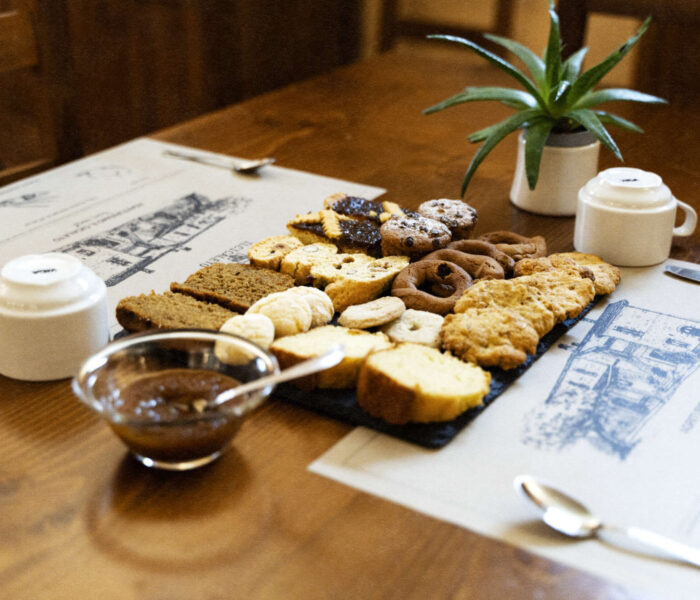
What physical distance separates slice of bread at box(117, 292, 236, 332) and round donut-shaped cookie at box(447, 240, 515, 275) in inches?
16.2

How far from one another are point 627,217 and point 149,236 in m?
0.84

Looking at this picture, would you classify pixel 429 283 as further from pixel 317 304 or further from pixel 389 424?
pixel 389 424

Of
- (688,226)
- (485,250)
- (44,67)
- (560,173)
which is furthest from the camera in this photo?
(44,67)

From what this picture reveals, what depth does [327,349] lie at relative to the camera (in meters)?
0.99

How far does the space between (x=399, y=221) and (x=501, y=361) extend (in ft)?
1.30

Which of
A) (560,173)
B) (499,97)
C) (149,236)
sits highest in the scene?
(499,97)

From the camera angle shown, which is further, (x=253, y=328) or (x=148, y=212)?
(x=148, y=212)

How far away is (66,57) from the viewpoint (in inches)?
80.5

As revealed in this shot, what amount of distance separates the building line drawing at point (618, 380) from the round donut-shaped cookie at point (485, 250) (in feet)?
0.55

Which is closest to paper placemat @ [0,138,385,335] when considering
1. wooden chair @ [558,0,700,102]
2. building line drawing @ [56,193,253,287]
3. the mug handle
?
building line drawing @ [56,193,253,287]

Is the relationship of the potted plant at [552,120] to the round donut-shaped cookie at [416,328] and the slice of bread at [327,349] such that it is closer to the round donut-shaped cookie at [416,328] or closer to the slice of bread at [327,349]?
the round donut-shaped cookie at [416,328]

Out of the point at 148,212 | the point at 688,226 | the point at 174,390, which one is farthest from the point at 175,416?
the point at 688,226

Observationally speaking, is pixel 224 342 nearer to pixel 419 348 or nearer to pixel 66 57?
pixel 419 348

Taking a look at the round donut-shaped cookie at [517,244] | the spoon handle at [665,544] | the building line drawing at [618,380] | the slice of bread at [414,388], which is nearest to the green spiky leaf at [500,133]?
the round donut-shaped cookie at [517,244]
